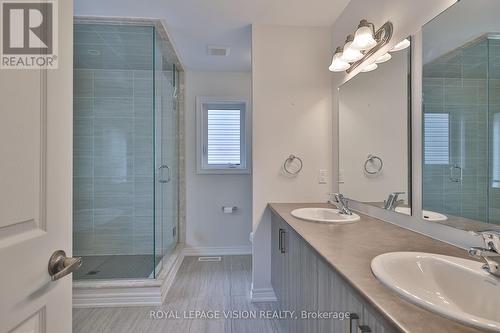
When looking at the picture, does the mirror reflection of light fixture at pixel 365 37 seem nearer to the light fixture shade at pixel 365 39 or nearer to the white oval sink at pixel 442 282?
the light fixture shade at pixel 365 39

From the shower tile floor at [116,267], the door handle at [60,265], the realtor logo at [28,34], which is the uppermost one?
the realtor logo at [28,34]

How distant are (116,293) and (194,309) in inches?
28.0

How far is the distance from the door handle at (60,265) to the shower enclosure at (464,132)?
4.57 feet

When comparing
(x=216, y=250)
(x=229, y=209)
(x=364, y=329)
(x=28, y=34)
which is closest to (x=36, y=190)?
(x=28, y=34)

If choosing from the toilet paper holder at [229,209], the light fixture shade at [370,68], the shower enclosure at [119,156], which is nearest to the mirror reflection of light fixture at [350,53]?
the light fixture shade at [370,68]

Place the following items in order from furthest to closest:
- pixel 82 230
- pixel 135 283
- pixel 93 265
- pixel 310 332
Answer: pixel 82 230, pixel 93 265, pixel 135 283, pixel 310 332

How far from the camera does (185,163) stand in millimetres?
3361

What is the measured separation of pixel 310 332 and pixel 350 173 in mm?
1222

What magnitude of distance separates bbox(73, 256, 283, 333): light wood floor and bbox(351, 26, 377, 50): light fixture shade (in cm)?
210

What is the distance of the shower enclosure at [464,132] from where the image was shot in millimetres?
913

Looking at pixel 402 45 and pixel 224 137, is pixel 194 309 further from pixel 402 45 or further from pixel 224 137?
pixel 402 45

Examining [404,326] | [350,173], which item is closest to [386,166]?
[350,173]

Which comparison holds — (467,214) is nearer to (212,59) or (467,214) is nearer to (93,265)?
(212,59)

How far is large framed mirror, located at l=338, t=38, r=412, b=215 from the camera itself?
4.57ft
